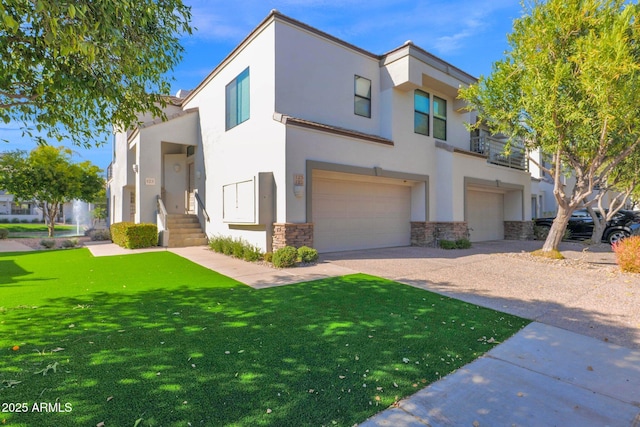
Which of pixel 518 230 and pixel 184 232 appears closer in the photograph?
pixel 184 232

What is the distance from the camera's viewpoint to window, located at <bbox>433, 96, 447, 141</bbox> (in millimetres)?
14414

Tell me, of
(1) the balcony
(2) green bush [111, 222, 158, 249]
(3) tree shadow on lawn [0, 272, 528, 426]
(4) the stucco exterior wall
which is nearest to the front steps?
(4) the stucco exterior wall

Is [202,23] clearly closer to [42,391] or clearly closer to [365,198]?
[42,391]

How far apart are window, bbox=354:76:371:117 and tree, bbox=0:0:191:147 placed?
24.1 ft

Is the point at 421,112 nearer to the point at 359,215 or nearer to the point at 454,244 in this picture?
the point at 359,215

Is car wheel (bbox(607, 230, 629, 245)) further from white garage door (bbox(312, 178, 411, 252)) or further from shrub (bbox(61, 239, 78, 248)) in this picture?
shrub (bbox(61, 239, 78, 248))

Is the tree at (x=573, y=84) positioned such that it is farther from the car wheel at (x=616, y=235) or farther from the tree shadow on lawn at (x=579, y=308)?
the car wheel at (x=616, y=235)

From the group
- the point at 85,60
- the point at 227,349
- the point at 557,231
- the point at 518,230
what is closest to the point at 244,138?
the point at 85,60

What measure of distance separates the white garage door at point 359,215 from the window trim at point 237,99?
13.1 ft

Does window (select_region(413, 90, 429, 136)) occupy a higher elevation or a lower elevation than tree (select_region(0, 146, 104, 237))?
higher

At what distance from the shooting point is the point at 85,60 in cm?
510

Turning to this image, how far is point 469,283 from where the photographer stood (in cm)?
718

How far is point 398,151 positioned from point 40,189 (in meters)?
21.9

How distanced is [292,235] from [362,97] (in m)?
6.45
